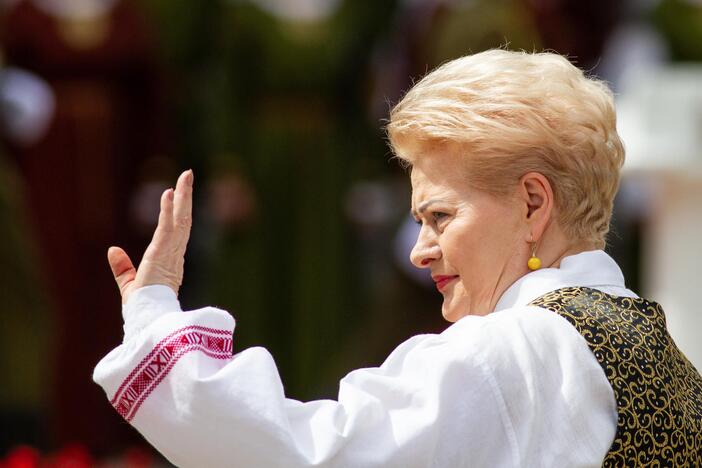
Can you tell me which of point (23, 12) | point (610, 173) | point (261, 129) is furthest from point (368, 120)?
point (610, 173)

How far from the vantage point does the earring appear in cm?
233

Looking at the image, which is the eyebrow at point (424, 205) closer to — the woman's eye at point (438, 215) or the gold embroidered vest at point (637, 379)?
the woman's eye at point (438, 215)

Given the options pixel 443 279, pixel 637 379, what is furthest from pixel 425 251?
pixel 637 379

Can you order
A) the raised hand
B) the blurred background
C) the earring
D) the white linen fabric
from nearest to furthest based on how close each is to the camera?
the white linen fabric < the raised hand < the earring < the blurred background

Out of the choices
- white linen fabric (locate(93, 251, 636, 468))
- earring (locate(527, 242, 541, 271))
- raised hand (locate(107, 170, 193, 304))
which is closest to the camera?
white linen fabric (locate(93, 251, 636, 468))

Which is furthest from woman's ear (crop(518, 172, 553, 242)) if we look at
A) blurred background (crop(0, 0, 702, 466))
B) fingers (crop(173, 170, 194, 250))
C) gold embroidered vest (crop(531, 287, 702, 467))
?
blurred background (crop(0, 0, 702, 466))

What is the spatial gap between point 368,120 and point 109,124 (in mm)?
1180

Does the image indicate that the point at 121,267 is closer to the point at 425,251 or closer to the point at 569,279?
the point at 425,251

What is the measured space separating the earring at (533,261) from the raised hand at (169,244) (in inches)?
21.0

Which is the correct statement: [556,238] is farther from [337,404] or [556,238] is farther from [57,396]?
[57,396]

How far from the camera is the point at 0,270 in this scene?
6219 millimetres

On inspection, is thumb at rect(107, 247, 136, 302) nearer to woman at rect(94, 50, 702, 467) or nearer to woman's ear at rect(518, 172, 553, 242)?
woman at rect(94, 50, 702, 467)

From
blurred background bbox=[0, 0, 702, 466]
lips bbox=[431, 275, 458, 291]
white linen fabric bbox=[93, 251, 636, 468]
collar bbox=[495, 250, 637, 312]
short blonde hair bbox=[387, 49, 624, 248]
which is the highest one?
short blonde hair bbox=[387, 49, 624, 248]

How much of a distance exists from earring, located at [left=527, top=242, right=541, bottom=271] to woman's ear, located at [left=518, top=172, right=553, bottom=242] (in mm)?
19
